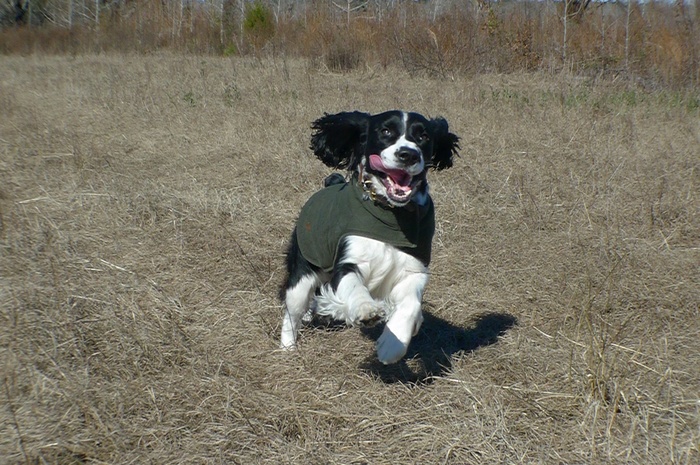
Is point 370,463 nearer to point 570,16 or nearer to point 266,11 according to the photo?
point 570,16

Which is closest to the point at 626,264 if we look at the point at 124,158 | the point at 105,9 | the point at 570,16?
the point at 124,158

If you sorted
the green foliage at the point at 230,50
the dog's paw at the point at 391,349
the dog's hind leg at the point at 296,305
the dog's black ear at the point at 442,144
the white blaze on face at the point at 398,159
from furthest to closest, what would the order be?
the green foliage at the point at 230,50 < the dog's black ear at the point at 442,144 < the dog's hind leg at the point at 296,305 < the white blaze on face at the point at 398,159 < the dog's paw at the point at 391,349

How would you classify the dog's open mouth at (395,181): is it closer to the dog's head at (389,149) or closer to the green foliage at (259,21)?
the dog's head at (389,149)

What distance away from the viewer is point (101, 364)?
3004mm

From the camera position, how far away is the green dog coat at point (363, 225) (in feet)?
10.6

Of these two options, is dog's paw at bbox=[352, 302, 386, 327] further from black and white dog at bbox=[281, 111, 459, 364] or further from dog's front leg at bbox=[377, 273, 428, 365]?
dog's front leg at bbox=[377, 273, 428, 365]

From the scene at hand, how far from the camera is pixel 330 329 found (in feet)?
12.7

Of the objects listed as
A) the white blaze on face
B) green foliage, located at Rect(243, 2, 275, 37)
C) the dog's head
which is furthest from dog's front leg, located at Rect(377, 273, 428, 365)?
green foliage, located at Rect(243, 2, 275, 37)

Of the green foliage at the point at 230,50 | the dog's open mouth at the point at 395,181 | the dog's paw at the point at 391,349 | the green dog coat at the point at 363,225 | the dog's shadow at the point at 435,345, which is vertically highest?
the green foliage at the point at 230,50

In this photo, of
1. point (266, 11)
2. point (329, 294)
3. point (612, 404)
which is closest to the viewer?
point (612, 404)

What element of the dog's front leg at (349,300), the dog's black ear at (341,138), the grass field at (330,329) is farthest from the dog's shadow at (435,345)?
the dog's black ear at (341,138)

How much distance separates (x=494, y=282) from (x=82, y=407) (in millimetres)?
2482

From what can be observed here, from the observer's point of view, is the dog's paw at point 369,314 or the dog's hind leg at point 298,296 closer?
the dog's paw at point 369,314

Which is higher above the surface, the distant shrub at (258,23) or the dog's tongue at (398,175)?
the distant shrub at (258,23)
